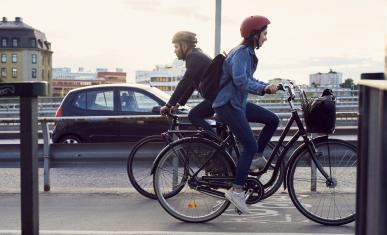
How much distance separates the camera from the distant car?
1200cm

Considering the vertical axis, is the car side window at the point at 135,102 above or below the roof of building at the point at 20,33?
below

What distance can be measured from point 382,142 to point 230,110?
3.40 m

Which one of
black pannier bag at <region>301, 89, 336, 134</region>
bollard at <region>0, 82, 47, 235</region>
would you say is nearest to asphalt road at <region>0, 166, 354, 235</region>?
black pannier bag at <region>301, 89, 336, 134</region>

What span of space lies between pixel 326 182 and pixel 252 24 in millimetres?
1493

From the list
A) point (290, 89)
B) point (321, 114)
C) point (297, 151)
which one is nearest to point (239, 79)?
point (290, 89)

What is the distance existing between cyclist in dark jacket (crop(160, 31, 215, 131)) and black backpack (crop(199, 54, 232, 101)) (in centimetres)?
68

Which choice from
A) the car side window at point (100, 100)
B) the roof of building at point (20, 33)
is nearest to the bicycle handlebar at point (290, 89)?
the car side window at point (100, 100)

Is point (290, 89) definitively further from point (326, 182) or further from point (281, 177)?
point (326, 182)

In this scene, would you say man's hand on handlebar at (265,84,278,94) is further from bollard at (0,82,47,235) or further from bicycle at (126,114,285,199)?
bollard at (0,82,47,235)

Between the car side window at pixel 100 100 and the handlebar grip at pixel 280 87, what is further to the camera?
the car side window at pixel 100 100

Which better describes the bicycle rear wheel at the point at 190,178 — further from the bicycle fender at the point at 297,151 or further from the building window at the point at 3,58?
the building window at the point at 3,58

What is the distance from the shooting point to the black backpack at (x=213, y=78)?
554cm

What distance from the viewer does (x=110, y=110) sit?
12.3m

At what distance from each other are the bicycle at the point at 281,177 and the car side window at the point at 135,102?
641 cm
